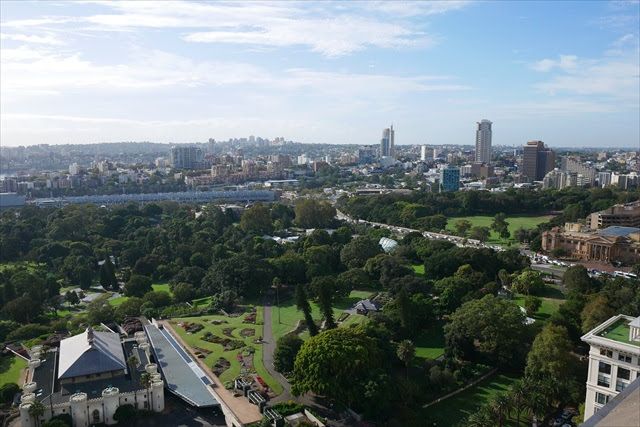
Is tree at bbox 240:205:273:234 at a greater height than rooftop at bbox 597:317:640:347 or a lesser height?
lesser

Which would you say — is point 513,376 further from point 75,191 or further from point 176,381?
point 75,191

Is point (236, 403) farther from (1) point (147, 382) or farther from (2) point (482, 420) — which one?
(2) point (482, 420)

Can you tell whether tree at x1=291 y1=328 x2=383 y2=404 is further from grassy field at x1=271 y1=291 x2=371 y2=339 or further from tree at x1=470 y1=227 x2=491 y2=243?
tree at x1=470 y1=227 x2=491 y2=243

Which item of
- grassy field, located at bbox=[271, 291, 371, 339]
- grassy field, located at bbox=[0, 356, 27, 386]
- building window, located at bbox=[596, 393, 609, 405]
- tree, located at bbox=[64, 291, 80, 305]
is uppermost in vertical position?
building window, located at bbox=[596, 393, 609, 405]

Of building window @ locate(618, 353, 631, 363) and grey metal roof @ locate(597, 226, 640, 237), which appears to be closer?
building window @ locate(618, 353, 631, 363)

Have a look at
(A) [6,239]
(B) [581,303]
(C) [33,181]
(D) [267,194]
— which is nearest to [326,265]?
(B) [581,303]

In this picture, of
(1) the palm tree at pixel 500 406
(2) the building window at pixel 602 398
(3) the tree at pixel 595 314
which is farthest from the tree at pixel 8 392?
(3) the tree at pixel 595 314

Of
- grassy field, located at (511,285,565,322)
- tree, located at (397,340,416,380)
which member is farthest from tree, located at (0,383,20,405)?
grassy field, located at (511,285,565,322)
